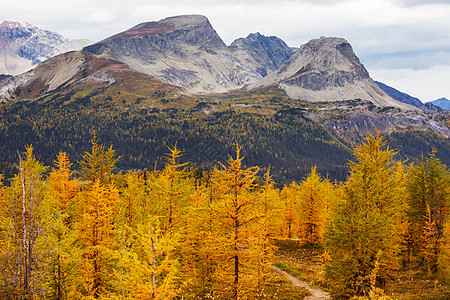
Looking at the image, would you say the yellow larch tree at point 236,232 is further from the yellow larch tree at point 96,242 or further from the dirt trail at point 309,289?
the dirt trail at point 309,289

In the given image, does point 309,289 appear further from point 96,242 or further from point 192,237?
point 96,242

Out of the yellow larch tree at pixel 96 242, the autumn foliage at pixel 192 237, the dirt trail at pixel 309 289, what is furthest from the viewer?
the dirt trail at pixel 309 289

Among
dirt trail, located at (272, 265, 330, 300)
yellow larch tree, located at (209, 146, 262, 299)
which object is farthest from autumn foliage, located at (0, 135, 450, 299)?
dirt trail, located at (272, 265, 330, 300)

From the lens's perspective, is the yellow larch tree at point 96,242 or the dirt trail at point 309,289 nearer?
the yellow larch tree at point 96,242

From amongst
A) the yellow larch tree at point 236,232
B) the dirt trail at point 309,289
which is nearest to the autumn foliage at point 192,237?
the yellow larch tree at point 236,232

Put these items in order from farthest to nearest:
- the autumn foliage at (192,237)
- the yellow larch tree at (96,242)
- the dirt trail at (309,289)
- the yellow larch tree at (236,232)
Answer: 1. the dirt trail at (309,289)
2. the yellow larch tree at (96,242)
3. the yellow larch tree at (236,232)
4. the autumn foliage at (192,237)

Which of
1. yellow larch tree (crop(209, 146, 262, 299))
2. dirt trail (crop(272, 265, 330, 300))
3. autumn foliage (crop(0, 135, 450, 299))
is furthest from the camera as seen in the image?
dirt trail (crop(272, 265, 330, 300))

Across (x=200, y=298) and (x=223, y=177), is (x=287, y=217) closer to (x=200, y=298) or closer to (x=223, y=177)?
(x=200, y=298)

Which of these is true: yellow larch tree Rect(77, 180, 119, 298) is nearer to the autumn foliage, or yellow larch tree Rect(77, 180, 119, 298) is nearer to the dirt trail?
A: the autumn foliage

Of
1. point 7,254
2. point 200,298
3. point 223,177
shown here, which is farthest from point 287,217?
point 7,254

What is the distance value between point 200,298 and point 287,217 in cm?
4049

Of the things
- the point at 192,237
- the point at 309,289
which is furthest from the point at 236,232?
the point at 309,289

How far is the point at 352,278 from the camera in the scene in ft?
71.7

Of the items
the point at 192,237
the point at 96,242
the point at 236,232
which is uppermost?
the point at 236,232
